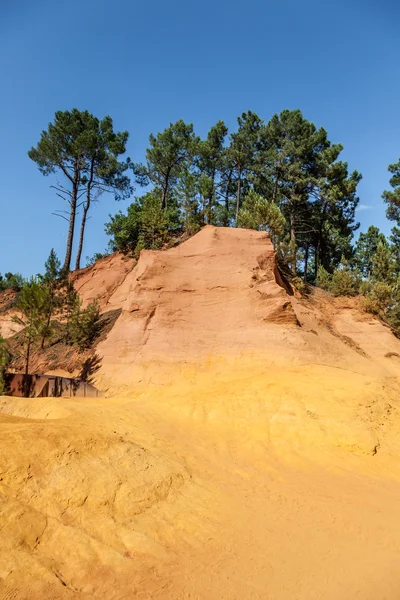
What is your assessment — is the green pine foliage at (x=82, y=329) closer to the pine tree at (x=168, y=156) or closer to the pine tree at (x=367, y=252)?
the pine tree at (x=168, y=156)

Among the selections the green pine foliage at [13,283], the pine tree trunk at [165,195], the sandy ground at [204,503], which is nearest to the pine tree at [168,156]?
the pine tree trunk at [165,195]

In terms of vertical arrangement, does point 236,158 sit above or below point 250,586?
above

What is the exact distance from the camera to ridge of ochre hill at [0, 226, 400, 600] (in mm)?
3898

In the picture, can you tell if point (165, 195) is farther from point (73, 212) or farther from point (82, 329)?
point (82, 329)

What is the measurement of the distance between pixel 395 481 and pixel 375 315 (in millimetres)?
14481

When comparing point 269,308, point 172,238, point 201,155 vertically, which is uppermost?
point 201,155

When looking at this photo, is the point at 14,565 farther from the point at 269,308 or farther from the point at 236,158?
the point at 236,158

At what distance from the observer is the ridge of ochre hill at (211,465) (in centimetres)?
390

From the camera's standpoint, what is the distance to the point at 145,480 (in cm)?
550

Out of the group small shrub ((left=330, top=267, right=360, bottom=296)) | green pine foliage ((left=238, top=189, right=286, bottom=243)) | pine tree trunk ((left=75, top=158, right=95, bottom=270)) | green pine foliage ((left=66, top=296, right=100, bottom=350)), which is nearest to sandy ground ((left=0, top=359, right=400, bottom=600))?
green pine foliage ((left=66, top=296, right=100, bottom=350))

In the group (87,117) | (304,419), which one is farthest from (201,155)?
(304,419)

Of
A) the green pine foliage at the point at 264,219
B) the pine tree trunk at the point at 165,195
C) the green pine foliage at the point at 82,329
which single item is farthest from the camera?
the pine tree trunk at the point at 165,195

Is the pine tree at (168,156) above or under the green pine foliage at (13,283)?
above

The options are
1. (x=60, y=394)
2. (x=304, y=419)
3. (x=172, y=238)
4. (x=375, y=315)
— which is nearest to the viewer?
(x=304, y=419)
